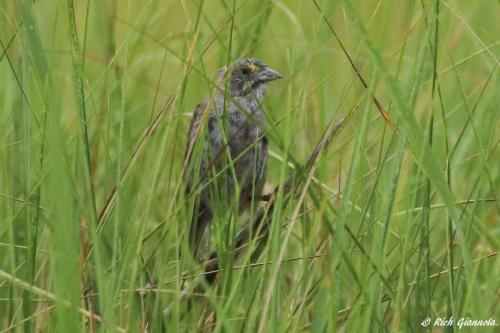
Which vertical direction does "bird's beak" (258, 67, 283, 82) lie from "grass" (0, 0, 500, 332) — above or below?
above

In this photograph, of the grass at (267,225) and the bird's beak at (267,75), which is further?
the bird's beak at (267,75)

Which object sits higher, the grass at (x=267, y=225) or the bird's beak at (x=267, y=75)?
the bird's beak at (x=267, y=75)

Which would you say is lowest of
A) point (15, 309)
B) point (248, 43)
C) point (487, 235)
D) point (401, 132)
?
point (15, 309)

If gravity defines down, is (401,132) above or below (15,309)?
above

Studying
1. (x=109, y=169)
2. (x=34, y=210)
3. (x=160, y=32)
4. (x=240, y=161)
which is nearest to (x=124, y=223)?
(x=109, y=169)

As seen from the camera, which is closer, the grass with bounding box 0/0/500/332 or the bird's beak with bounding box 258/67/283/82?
the grass with bounding box 0/0/500/332

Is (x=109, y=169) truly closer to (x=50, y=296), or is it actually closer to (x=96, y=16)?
(x=50, y=296)

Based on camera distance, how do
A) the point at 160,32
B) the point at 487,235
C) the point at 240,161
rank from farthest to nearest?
the point at 160,32 < the point at 240,161 < the point at 487,235

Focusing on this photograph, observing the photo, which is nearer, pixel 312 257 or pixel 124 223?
pixel 312 257

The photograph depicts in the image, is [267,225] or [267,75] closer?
[267,225]

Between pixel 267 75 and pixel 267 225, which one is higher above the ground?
pixel 267 75

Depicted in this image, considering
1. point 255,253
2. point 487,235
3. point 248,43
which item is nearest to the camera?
point 487,235

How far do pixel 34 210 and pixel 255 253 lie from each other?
614 mm

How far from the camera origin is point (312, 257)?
2506mm
